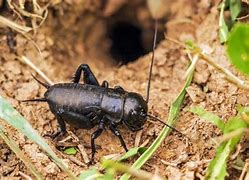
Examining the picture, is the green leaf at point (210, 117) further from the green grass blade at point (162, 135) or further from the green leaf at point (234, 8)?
the green leaf at point (234, 8)

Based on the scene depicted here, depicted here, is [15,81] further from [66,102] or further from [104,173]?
[104,173]

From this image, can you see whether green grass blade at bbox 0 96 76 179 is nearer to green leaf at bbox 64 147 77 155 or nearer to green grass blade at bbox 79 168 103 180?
green grass blade at bbox 79 168 103 180

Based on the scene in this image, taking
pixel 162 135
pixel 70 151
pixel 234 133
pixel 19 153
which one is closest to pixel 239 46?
pixel 234 133

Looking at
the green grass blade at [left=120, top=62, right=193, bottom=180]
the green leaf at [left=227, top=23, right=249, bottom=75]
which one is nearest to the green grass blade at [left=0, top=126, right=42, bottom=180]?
the green grass blade at [left=120, top=62, right=193, bottom=180]

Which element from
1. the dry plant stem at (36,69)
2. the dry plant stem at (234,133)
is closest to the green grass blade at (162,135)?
the dry plant stem at (234,133)

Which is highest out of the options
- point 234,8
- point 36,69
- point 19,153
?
point 234,8

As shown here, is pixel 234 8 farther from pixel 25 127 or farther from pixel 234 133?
pixel 25 127
